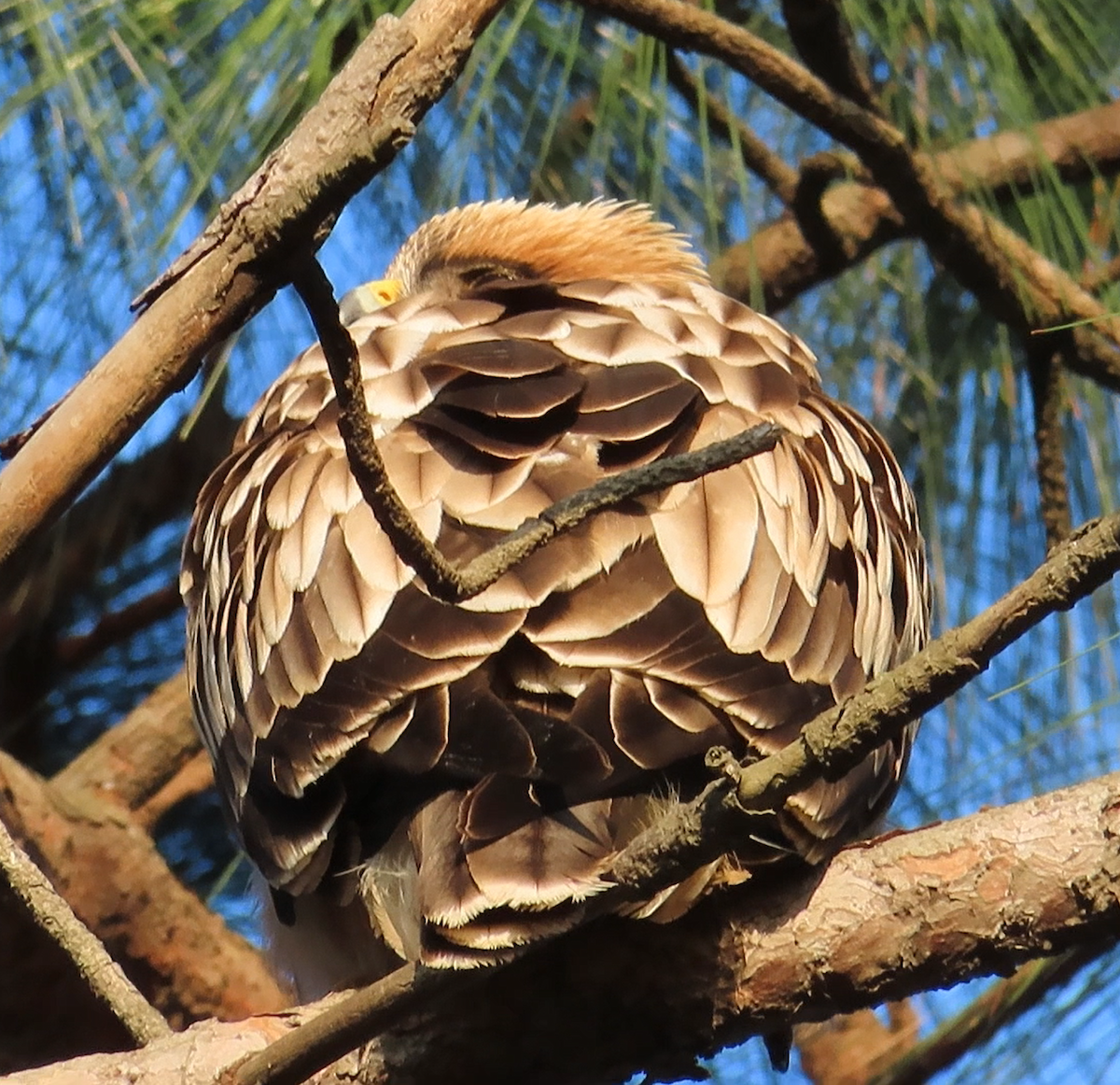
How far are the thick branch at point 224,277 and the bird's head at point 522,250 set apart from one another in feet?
9.32

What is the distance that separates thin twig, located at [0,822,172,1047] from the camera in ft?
8.27

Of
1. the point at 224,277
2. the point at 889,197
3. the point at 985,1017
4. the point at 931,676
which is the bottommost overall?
the point at 985,1017

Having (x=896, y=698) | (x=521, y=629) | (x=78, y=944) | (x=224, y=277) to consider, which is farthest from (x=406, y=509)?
(x=78, y=944)

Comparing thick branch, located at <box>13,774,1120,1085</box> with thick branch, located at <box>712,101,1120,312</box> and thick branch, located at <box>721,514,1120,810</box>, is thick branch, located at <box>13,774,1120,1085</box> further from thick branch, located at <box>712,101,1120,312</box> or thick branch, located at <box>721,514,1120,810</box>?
thick branch, located at <box>712,101,1120,312</box>

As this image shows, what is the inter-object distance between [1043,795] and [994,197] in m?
2.52

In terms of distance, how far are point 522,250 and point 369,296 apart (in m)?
0.42

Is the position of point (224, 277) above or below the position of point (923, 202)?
above

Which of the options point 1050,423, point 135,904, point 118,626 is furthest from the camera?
point 118,626

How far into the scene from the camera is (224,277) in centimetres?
199

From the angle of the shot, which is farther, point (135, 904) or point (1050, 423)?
point (135, 904)

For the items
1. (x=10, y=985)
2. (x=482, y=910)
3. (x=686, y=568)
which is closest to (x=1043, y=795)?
(x=686, y=568)

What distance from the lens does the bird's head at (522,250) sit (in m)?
4.94

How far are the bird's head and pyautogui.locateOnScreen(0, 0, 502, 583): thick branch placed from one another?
112 inches

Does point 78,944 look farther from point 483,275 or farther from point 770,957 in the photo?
point 483,275
